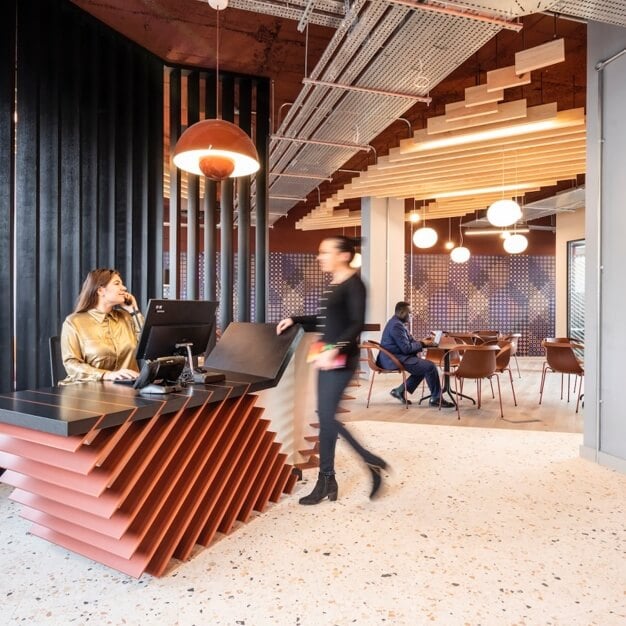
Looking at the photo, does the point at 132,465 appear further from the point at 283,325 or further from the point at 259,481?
the point at 283,325

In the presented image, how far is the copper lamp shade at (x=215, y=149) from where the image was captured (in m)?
2.84

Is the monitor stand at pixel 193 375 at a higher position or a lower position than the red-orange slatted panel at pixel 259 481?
higher

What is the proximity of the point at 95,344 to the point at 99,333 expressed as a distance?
0.25ft

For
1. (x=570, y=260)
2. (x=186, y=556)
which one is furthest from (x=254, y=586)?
(x=570, y=260)

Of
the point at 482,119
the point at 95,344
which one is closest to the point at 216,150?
the point at 95,344

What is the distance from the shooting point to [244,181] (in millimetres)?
5785

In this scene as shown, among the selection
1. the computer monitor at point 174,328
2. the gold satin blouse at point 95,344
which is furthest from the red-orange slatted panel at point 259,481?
the gold satin blouse at point 95,344

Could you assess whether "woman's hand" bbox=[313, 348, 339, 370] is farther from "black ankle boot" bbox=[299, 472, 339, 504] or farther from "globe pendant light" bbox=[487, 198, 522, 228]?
"globe pendant light" bbox=[487, 198, 522, 228]

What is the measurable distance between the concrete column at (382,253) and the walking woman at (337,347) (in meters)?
6.86

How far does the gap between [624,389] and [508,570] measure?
218 centimetres

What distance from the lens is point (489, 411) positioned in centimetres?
627

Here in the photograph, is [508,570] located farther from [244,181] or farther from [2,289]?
[244,181]

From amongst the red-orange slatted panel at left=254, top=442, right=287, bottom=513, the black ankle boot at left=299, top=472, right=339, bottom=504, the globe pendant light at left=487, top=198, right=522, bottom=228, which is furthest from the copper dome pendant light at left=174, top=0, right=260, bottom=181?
the globe pendant light at left=487, top=198, right=522, bottom=228

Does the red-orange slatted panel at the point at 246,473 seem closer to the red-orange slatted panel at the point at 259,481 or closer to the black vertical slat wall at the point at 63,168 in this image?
the red-orange slatted panel at the point at 259,481
